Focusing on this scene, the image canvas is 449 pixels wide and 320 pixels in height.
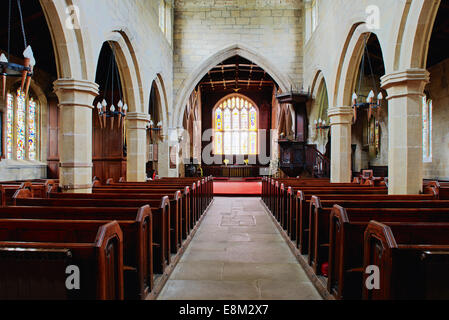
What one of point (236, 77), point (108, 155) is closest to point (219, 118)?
point (236, 77)

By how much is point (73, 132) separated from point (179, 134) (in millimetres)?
7914

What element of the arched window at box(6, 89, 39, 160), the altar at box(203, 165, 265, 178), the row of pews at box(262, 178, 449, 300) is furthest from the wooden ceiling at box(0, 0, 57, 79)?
the altar at box(203, 165, 265, 178)

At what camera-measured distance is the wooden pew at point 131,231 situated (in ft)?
7.75

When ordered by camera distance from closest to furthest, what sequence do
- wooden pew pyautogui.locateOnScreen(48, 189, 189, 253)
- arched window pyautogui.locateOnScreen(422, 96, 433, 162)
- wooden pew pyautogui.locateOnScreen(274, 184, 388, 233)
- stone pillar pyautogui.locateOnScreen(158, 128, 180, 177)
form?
wooden pew pyautogui.locateOnScreen(48, 189, 189, 253)
wooden pew pyautogui.locateOnScreen(274, 184, 388, 233)
arched window pyautogui.locateOnScreen(422, 96, 433, 162)
stone pillar pyautogui.locateOnScreen(158, 128, 180, 177)

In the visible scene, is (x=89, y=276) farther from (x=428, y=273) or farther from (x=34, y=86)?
(x=34, y=86)

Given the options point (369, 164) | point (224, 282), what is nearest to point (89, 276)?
point (224, 282)

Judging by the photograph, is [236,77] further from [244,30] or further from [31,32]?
[31,32]

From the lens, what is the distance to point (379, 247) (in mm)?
1790

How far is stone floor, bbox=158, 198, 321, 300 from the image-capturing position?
2.76 metres

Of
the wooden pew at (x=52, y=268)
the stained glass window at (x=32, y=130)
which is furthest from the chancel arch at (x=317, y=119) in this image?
the wooden pew at (x=52, y=268)

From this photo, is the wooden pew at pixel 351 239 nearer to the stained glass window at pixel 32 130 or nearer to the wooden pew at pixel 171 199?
the wooden pew at pixel 171 199

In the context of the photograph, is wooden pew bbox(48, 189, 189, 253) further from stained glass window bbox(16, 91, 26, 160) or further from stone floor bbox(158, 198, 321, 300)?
stained glass window bbox(16, 91, 26, 160)

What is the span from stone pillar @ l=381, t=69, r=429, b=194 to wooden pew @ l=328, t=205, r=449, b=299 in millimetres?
2458
